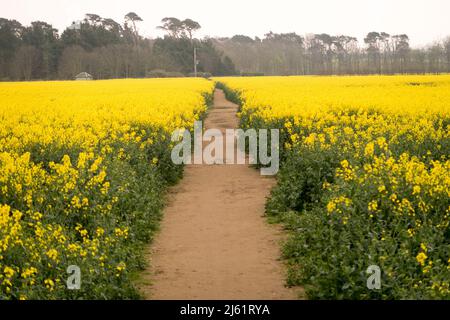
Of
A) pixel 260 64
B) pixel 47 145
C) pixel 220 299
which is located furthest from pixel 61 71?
pixel 220 299

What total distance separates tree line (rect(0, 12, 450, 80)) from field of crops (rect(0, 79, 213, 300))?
6985cm

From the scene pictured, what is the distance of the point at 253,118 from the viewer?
16969 millimetres

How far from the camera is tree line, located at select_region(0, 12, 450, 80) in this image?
83688 mm

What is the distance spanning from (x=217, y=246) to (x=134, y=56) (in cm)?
8289

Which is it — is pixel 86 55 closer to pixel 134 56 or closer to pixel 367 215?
pixel 134 56

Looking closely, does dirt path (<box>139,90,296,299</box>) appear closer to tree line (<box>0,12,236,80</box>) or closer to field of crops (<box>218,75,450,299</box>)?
field of crops (<box>218,75,450,299</box>)

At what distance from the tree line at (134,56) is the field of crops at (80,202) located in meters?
69.9

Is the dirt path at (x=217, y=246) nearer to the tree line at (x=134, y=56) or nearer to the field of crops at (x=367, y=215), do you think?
the field of crops at (x=367, y=215)

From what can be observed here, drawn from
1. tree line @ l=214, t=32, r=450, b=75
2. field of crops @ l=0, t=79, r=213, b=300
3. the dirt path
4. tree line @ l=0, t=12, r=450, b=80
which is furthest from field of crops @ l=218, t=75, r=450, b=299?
tree line @ l=214, t=32, r=450, b=75

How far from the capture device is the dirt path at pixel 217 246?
21.0 feet

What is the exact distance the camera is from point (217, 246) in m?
8.02

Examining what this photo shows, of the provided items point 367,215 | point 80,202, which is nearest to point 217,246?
point 80,202

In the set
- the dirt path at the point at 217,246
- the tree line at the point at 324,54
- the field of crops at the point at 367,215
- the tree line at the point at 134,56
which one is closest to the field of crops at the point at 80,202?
the dirt path at the point at 217,246

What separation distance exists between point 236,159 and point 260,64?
104 m
